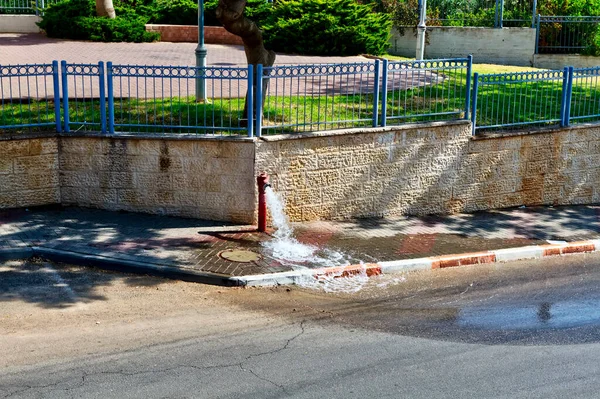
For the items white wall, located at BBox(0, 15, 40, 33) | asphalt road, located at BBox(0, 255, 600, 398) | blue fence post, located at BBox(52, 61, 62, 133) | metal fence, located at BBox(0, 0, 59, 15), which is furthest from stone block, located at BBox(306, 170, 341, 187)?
white wall, located at BBox(0, 15, 40, 33)

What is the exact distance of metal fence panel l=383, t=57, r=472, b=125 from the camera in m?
14.3

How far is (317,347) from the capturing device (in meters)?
8.57

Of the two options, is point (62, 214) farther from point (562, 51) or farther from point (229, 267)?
point (562, 51)

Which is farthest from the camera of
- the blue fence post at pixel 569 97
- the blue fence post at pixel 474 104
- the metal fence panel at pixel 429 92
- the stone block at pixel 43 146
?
the blue fence post at pixel 569 97

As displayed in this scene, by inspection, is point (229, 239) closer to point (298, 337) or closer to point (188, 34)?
point (298, 337)

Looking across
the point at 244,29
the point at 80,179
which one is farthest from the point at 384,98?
the point at 80,179

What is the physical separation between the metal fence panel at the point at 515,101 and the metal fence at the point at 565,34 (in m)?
9.99

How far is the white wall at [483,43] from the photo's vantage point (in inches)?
1001

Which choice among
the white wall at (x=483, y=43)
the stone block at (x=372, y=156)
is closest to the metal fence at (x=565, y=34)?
the white wall at (x=483, y=43)

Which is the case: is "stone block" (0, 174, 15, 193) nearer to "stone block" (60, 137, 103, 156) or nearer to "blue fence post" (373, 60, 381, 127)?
"stone block" (60, 137, 103, 156)

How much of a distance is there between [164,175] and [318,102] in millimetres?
2769

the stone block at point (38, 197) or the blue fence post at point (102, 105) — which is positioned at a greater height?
the blue fence post at point (102, 105)

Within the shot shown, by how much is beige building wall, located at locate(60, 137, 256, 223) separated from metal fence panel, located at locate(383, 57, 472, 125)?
289 centimetres

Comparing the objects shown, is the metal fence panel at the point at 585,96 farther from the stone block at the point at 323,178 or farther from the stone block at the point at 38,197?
the stone block at the point at 38,197
